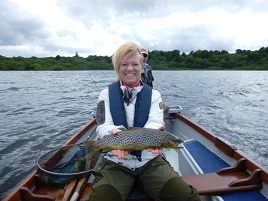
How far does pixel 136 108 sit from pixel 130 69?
56 centimetres

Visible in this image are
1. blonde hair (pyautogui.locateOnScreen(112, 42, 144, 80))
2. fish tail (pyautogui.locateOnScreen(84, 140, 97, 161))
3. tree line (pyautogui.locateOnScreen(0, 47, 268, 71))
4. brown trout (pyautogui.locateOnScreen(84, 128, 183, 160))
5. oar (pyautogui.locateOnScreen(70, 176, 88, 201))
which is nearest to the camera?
brown trout (pyautogui.locateOnScreen(84, 128, 183, 160))

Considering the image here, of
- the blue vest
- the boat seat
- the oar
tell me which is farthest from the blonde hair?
the boat seat

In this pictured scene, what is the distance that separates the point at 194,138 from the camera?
6.46m

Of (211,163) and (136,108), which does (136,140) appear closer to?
(136,108)

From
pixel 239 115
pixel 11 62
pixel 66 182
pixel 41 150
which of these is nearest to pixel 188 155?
pixel 66 182

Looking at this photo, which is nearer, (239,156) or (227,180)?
(227,180)

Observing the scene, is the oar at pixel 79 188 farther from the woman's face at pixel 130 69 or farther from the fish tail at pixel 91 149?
the woman's face at pixel 130 69

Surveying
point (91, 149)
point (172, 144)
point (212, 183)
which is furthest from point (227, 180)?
point (91, 149)

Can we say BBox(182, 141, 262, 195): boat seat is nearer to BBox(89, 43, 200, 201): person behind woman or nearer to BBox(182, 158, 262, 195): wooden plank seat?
BBox(182, 158, 262, 195): wooden plank seat

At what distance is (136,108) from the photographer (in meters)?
3.48

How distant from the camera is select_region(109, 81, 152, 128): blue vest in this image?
3.44 meters

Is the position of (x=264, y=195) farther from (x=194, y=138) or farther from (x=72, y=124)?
(x=72, y=124)

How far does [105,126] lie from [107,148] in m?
0.49

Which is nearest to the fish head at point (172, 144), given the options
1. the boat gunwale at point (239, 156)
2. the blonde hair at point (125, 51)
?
the blonde hair at point (125, 51)
